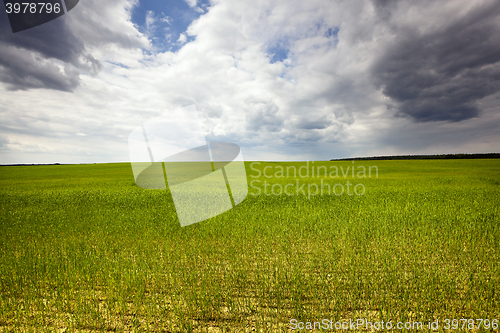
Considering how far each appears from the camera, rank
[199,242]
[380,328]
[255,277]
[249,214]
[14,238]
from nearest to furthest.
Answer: [380,328] → [255,277] → [199,242] → [14,238] → [249,214]

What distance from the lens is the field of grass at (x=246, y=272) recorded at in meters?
3.73

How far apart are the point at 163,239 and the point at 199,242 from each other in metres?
1.36

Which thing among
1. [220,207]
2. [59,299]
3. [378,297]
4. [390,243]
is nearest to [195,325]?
[59,299]

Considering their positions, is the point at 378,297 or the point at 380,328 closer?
the point at 380,328

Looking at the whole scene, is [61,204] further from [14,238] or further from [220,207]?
[220,207]

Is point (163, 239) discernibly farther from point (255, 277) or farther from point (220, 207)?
point (220, 207)

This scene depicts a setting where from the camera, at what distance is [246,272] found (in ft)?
17.0

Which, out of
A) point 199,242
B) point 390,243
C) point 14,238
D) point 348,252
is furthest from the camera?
point 14,238

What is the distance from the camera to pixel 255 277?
5.01 m

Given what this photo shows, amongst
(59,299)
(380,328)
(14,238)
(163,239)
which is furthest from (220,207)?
(380,328)

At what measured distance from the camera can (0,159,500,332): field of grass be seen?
147 inches
